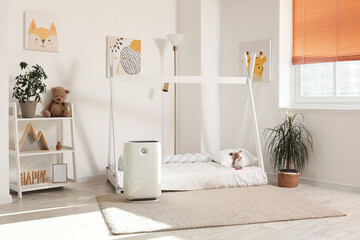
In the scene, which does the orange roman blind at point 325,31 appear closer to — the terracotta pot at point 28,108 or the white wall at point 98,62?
the white wall at point 98,62

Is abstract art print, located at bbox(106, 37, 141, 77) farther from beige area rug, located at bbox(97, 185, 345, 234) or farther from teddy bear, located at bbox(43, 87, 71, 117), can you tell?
beige area rug, located at bbox(97, 185, 345, 234)

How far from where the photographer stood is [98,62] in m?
4.65

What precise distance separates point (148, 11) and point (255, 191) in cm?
248

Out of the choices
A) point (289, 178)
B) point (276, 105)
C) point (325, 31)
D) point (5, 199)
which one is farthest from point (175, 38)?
point (5, 199)

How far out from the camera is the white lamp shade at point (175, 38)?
16.2 feet

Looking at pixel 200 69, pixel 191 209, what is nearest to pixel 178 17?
pixel 200 69

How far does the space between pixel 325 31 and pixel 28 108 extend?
9.89 ft

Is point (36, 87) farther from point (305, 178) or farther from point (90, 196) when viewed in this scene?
point (305, 178)

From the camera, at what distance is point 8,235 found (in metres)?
2.68

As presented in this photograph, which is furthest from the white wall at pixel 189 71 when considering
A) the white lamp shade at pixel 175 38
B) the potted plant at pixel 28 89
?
the potted plant at pixel 28 89

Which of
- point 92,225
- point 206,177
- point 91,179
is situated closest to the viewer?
point 92,225

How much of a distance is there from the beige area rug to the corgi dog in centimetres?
161

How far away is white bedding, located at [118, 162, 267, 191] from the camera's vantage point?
3.96 meters

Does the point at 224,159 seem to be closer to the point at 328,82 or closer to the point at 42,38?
the point at 328,82
